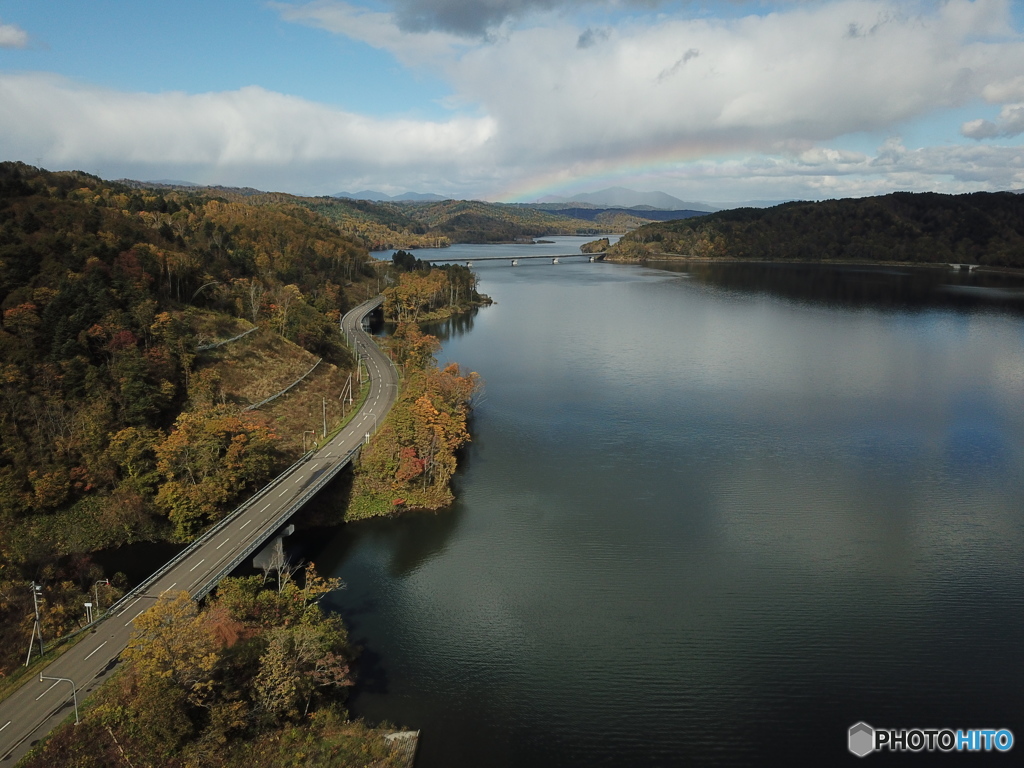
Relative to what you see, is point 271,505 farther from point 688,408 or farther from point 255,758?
point 688,408

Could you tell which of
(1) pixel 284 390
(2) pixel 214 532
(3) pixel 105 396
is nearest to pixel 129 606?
(2) pixel 214 532

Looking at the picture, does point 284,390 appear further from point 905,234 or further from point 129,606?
point 905,234

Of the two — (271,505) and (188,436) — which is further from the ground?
(188,436)

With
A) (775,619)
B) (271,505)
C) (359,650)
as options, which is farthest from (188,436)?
(775,619)

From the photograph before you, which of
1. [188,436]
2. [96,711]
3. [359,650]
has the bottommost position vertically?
[359,650]

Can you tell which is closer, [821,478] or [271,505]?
[271,505]

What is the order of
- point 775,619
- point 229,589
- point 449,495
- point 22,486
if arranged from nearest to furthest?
point 229,589, point 775,619, point 22,486, point 449,495
